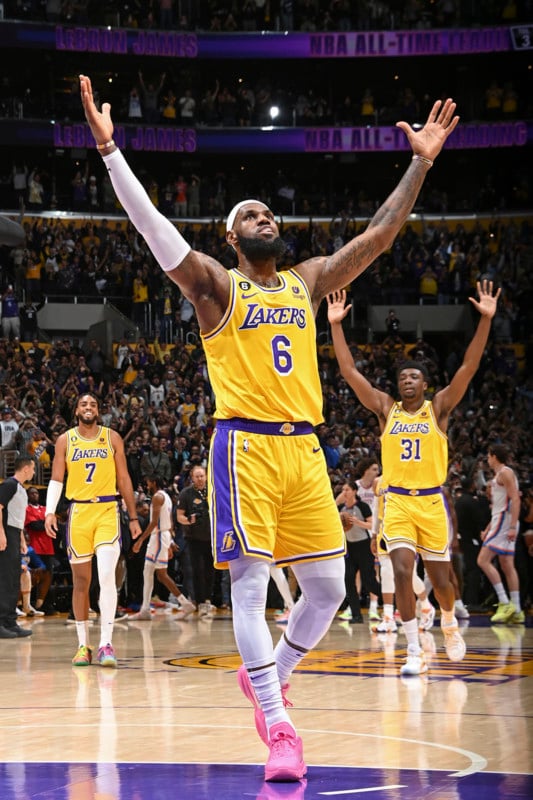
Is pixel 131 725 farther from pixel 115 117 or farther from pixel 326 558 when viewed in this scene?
pixel 115 117

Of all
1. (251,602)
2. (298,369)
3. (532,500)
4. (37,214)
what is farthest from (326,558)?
(37,214)

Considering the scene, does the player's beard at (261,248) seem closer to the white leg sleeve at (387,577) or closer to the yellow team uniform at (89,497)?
the yellow team uniform at (89,497)

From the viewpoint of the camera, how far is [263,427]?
551 cm

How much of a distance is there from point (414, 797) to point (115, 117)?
32.5m

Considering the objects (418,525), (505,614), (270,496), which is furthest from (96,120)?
(505,614)

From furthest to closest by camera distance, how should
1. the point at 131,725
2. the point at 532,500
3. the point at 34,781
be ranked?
the point at 532,500 < the point at 131,725 < the point at 34,781

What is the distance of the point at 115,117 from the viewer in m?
35.2

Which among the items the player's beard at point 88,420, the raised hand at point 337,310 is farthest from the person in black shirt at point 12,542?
the raised hand at point 337,310

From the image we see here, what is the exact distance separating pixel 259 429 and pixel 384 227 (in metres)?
→ 1.19

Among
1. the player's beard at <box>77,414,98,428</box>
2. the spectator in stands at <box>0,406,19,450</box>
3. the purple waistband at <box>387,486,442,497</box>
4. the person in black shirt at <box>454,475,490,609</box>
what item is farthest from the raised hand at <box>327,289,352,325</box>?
the spectator in stands at <box>0,406,19,450</box>

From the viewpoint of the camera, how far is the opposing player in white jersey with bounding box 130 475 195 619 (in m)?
16.3

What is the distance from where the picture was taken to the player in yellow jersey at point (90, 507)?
10531 millimetres

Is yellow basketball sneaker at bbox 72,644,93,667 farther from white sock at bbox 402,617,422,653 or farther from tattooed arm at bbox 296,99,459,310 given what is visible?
tattooed arm at bbox 296,99,459,310

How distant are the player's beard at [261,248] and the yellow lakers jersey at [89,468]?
17.5ft
